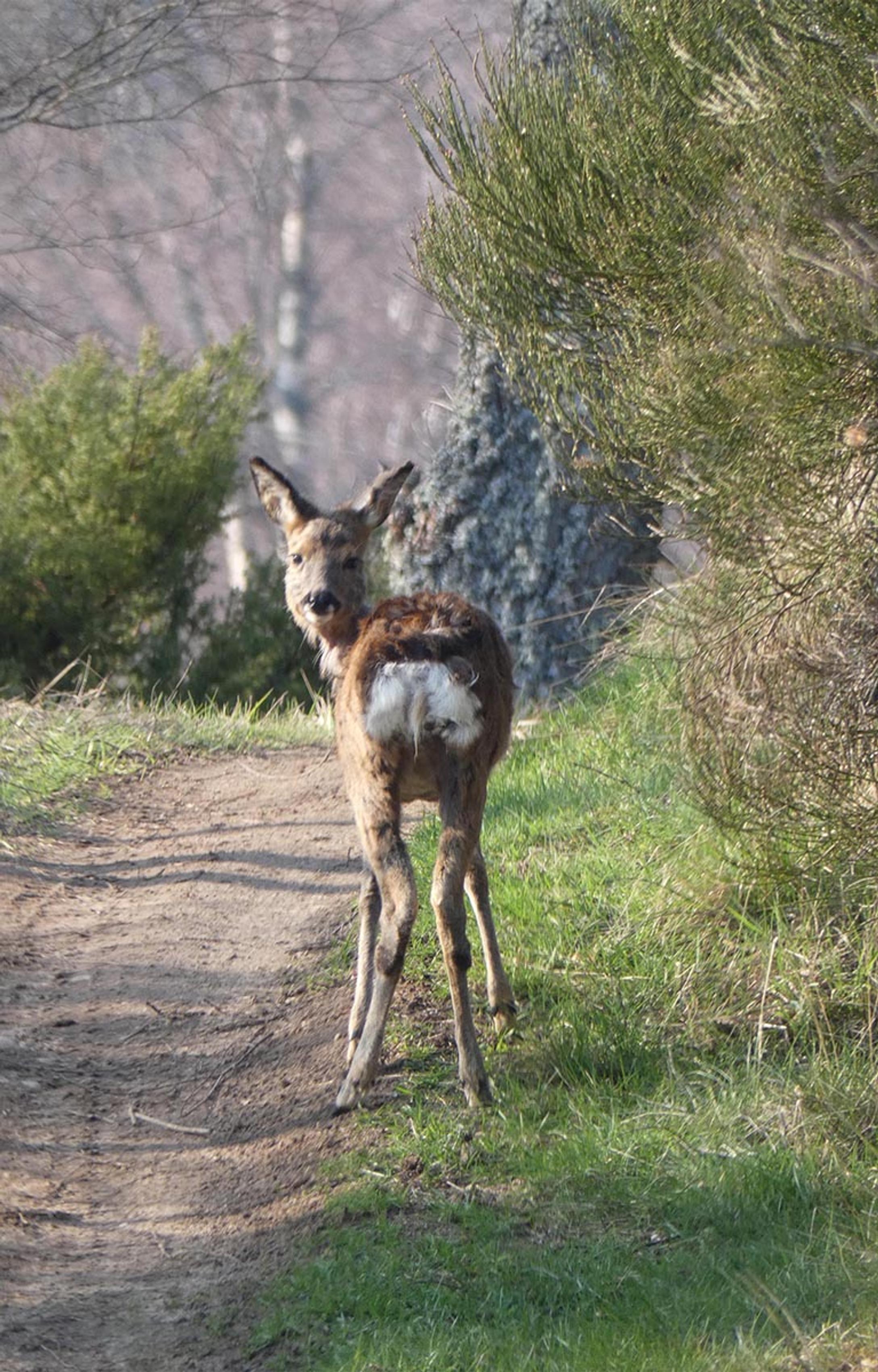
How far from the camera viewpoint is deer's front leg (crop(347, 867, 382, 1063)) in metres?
6.12

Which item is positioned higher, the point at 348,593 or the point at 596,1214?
the point at 348,593

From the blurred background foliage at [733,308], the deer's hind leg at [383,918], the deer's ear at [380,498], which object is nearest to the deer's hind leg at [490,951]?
the deer's hind leg at [383,918]

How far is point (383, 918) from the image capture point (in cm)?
574

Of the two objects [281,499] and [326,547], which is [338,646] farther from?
[281,499]

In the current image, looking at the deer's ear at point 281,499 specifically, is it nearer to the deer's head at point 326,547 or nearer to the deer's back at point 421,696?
the deer's head at point 326,547

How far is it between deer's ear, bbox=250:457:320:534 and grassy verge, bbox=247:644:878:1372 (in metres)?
1.97

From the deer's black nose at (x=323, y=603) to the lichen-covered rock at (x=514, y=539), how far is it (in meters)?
4.69

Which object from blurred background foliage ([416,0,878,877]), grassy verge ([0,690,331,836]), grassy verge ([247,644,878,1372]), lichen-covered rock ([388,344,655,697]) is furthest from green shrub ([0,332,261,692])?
grassy verge ([247,644,878,1372])

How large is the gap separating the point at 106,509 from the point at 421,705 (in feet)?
29.7

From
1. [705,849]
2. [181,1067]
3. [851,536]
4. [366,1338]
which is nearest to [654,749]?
[705,849]

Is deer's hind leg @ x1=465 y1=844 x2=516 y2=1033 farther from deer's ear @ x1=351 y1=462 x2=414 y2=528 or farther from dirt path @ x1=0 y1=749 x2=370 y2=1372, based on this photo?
deer's ear @ x1=351 y1=462 x2=414 y2=528

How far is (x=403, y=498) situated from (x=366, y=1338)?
851cm

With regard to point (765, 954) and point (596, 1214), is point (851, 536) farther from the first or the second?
point (596, 1214)

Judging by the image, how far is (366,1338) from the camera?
177 inches
